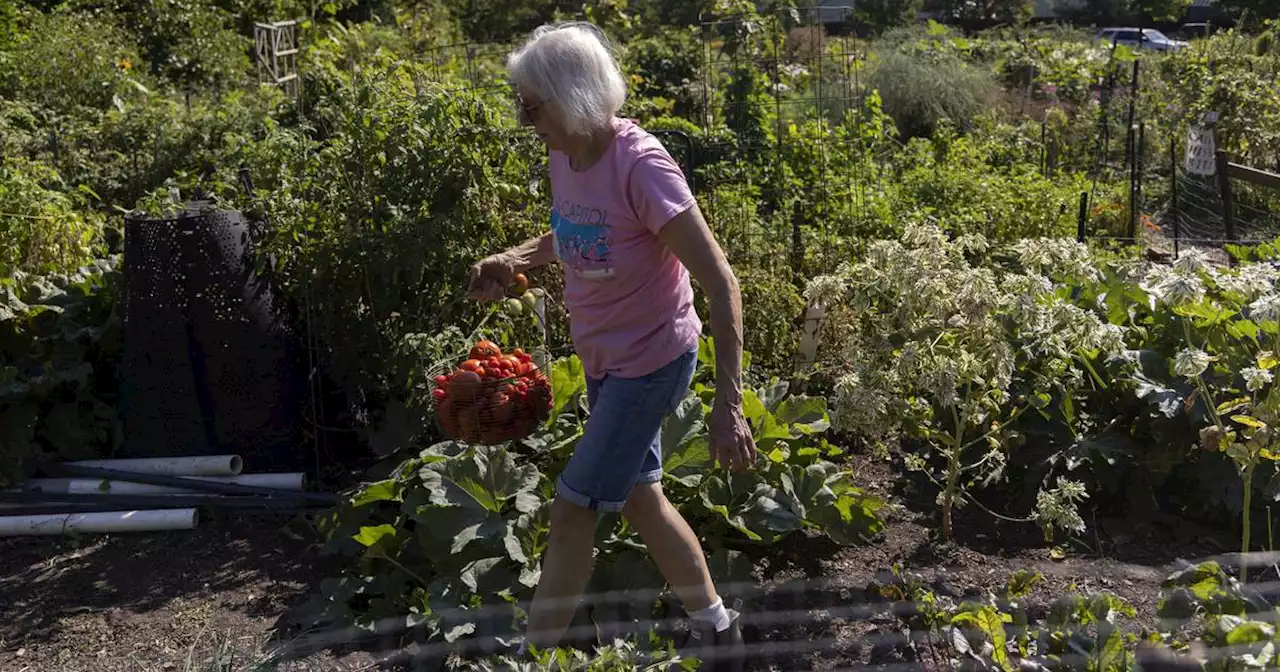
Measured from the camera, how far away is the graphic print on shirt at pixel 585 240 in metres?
2.96

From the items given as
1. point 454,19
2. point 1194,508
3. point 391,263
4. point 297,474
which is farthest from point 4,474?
point 454,19

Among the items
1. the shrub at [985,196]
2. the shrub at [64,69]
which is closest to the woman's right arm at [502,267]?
the shrub at [985,196]

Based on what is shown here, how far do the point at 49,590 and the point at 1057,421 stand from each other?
3210 mm

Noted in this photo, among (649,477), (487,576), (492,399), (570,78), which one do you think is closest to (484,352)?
(492,399)

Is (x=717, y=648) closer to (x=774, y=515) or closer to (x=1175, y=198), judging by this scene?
(x=774, y=515)

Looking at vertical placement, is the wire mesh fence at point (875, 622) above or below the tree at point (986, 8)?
below

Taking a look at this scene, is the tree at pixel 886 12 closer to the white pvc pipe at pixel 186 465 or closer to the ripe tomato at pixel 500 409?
the white pvc pipe at pixel 186 465

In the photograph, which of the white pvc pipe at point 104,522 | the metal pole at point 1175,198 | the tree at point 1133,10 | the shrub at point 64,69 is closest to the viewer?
the white pvc pipe at point 104,522

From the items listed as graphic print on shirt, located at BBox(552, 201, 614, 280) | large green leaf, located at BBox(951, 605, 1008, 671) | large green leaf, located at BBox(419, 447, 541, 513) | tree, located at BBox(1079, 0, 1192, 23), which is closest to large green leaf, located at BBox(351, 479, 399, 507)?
large green leaf, located at BBox(419, 447, 541, 513)

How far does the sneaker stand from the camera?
325cm

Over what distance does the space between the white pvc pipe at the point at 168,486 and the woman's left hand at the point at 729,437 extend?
2.18 metres

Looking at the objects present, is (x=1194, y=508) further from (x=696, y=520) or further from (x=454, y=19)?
(x=454, y=19)

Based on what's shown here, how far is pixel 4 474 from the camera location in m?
4.71

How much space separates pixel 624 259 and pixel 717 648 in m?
1.01
